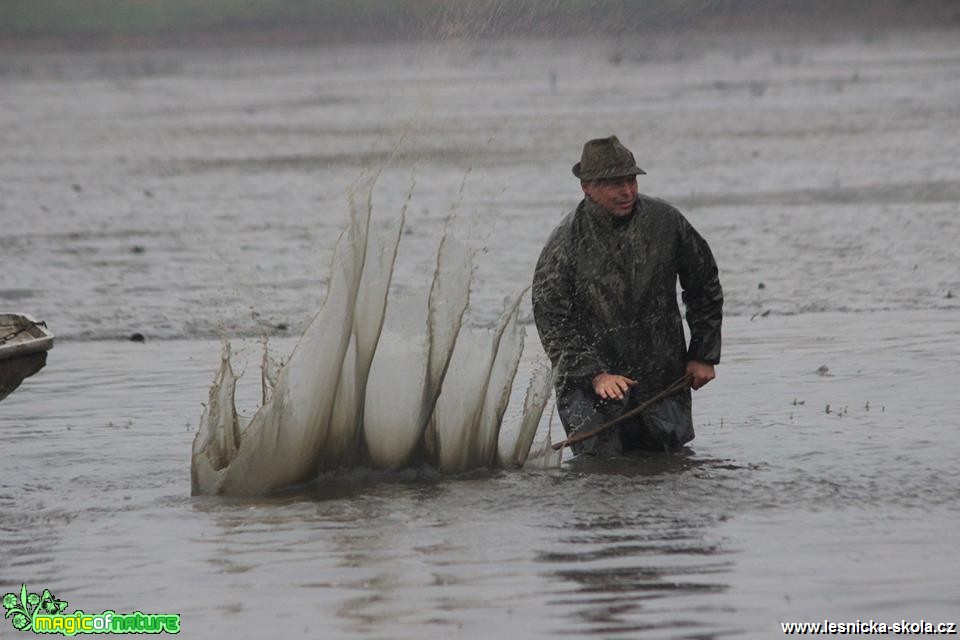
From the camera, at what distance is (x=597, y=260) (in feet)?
27.1

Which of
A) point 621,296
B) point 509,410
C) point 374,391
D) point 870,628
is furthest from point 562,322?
point 870,628

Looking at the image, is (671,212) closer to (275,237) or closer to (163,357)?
(163,357)

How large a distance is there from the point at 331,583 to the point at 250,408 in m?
3.91

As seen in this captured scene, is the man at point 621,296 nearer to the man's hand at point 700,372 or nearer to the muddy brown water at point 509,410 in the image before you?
the man's hand at point 700,372

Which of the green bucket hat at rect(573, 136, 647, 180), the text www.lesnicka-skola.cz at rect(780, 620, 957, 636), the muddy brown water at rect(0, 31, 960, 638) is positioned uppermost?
the green bucket hat at rect(573, 136, 647, 180)

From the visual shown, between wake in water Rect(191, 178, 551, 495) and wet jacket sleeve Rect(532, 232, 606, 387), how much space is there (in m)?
0.37

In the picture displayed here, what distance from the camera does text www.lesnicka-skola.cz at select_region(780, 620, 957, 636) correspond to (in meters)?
5.93

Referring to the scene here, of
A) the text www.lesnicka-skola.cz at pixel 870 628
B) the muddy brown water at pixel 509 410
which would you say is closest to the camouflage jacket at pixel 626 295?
the muddy brown water at pixel 509 410

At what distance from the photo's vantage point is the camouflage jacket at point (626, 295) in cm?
825

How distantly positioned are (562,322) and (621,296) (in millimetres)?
302

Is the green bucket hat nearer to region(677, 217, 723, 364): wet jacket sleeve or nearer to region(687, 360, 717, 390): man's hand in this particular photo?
region(677, 217, 723, 364): wet jacket sleeve

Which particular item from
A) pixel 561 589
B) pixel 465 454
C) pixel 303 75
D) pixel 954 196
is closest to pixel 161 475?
pixel 465 454

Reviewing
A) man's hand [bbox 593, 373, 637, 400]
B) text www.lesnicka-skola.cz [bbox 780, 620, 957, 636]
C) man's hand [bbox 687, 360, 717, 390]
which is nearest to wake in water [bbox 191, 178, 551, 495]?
man's hand [bbox 593, 373, 637, 400]

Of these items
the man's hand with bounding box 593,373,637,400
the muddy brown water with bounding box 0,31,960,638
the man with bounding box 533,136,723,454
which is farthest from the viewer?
the man with bounding box 533,136,723,454
